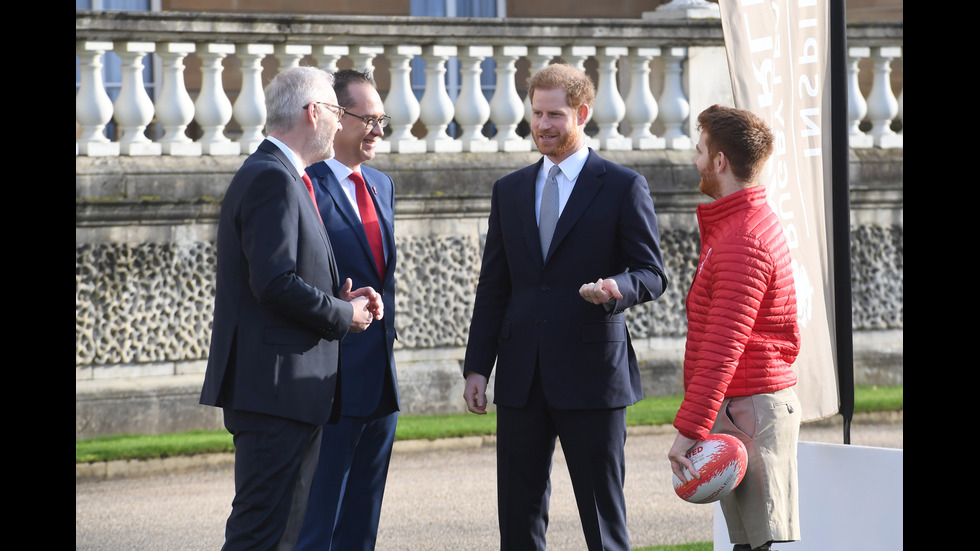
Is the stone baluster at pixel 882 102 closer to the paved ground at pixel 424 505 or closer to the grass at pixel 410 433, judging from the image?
the grass at pixel 410 433

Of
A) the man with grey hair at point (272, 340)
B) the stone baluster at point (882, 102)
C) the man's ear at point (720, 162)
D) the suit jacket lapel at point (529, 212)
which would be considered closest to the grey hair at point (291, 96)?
the man with grey hair at point (272, 340)

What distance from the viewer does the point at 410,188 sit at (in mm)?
8750

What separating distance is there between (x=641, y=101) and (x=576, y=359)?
18.5ft

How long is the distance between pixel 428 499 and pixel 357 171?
2.44m

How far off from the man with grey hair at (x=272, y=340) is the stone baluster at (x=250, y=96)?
4878mm

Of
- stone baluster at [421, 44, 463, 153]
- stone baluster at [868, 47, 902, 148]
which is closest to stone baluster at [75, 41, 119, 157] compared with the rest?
stone baluster at [421, 44, 463, 153]

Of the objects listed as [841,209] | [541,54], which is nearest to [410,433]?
[541,54]

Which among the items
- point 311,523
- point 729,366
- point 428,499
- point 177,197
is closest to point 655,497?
point 428,499

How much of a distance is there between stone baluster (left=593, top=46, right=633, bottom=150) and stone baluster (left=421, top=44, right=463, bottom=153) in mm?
1211

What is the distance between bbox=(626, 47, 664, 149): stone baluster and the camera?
9.43 metres

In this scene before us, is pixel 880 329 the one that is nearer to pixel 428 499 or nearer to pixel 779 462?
pixel 428 499

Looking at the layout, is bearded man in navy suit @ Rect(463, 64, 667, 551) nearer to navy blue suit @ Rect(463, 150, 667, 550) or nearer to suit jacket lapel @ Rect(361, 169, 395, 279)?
navy blue suit @ Rect(463, 150, 667, 550)

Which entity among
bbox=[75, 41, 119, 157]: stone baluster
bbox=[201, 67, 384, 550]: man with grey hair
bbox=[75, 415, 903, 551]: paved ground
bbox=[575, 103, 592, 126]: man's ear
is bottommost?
bbox=[75, 415, 903, 551]: paved ground

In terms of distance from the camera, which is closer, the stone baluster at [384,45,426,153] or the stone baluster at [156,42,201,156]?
the stone baluster at [156,42,201,156]
